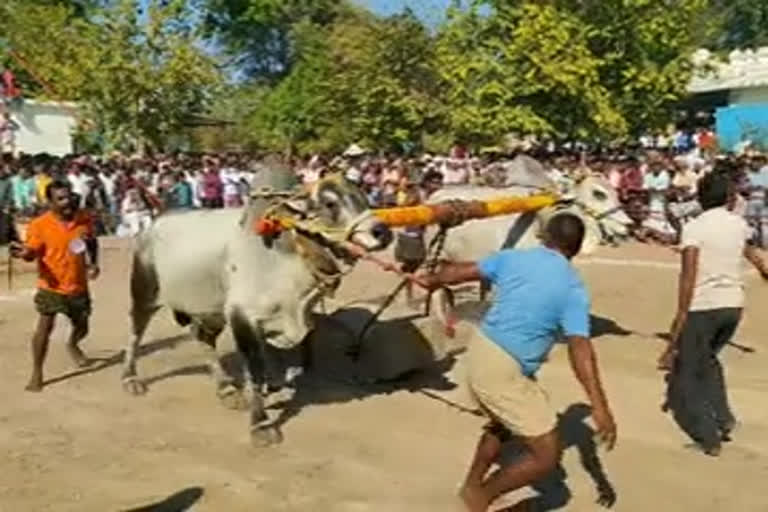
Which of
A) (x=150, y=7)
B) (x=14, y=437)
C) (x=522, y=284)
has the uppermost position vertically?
(x=150, y=7)

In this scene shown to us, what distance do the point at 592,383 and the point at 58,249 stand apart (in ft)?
17.4

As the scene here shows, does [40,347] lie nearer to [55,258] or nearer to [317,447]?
[55,258]

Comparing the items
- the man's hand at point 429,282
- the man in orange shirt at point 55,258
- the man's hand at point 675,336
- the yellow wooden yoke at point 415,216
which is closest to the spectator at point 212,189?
the man in orange shirt at point 55,258

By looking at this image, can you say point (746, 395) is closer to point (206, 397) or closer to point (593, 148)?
point (206, 397)

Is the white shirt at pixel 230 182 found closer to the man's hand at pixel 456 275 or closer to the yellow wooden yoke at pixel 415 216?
the yellow wooden yoke at pixel 415 216

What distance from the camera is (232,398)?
9.34 metres

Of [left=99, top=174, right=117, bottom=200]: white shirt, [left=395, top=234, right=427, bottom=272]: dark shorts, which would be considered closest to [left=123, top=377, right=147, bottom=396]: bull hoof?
[left=395, top=234, right=427, bottom=272]: dark shorts

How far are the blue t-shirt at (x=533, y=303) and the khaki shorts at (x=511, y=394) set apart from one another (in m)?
0.05

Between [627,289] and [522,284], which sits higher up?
[522,284]

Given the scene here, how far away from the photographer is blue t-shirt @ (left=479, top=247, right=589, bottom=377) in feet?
19.8

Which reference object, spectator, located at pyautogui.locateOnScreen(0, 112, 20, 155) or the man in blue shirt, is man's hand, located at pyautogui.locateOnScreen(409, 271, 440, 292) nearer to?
the man in blue shirt

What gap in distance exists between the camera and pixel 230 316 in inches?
336

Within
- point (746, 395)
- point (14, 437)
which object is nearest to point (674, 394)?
point (746, 395)

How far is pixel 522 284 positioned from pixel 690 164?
709 inches
